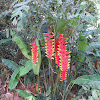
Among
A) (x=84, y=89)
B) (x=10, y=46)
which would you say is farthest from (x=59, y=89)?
(x=10, y=46)

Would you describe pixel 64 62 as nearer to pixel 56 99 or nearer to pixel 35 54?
pixel 35 54

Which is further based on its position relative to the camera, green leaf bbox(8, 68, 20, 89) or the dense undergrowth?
green leaf bbox(8, 68, 20, 89)

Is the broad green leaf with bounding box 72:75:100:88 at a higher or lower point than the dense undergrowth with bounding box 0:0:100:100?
lower

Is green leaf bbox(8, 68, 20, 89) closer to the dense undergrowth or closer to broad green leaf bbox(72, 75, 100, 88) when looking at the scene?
the dense undergrowth

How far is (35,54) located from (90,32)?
65cm

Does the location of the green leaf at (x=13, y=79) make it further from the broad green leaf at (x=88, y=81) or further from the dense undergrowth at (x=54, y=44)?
the broad green leaf at (x=88, y=81)

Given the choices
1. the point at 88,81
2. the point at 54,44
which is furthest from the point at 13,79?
the point at 88,81

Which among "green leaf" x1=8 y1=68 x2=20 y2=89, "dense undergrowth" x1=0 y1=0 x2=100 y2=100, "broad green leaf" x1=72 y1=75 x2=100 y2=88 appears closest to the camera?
"dense undergrowth" x1=0 y1=0 x2=100 y2=100

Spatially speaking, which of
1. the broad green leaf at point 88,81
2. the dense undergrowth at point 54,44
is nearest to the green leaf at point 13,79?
the dense undergrowth at point 54,44

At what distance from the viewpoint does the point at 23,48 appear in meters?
1.17

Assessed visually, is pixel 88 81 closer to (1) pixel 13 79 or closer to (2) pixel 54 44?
(2) pixel 54 44

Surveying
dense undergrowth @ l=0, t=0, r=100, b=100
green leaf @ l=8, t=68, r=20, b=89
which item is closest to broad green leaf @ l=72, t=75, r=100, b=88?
dense undergrowth @ l=0, t=0, r=100, b=100

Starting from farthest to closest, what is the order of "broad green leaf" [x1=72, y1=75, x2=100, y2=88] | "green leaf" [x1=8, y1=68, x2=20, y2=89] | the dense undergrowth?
"green leaf" [x1=8, y1=68, x2=20, y2=89]
"broad green leaf" [x1=72, y1=75, x2=100, y2=88]
the dense undergrowth

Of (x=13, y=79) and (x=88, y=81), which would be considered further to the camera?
(x=13, y=79)
